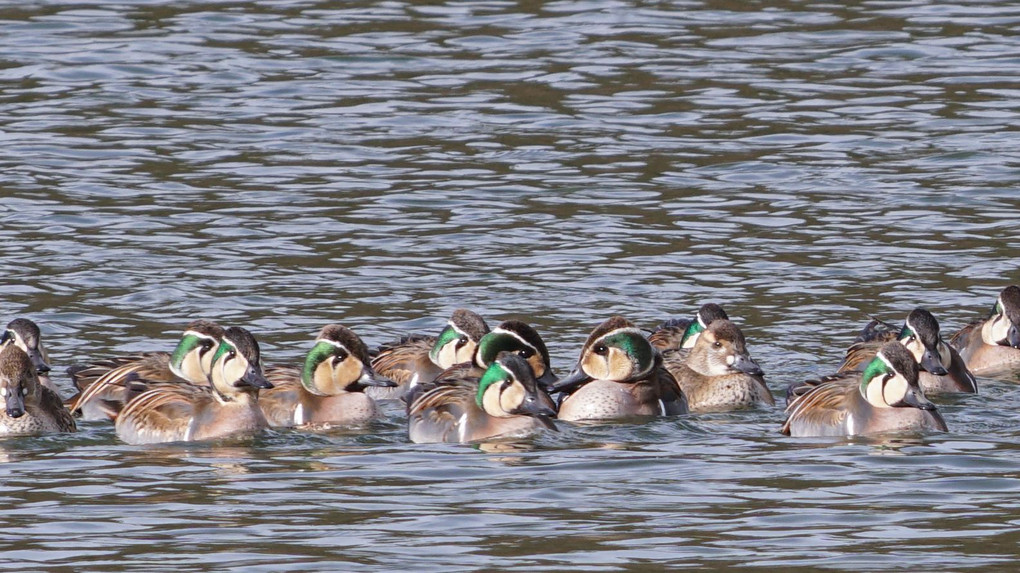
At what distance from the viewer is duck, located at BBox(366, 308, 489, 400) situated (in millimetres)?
15805

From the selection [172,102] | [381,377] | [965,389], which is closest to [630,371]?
[381,377]

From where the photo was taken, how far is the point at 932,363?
15.2 meters

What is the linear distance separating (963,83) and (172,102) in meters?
9.70

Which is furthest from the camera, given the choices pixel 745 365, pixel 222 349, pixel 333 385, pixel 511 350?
pixel 745 365

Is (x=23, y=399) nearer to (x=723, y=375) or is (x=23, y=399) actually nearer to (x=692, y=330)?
(x=723, y=375)

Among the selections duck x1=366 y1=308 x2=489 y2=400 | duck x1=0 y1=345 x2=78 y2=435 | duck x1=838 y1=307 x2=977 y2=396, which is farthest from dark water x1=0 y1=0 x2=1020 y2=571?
duck x1=366 y1=308 x2=489 y2=400

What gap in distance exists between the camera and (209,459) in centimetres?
1346

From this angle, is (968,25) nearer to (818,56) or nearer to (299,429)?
(818,56)

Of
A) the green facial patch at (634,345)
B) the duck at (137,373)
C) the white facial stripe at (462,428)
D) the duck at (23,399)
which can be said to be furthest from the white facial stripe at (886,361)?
the duck at (23,399)

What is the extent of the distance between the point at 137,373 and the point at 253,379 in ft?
4.23

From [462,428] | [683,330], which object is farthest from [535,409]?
[683,330]

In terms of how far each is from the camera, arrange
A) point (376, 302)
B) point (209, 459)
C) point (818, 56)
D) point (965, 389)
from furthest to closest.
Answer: point (818, 56), point (376, 302), point (965, 389), point (209, 459)

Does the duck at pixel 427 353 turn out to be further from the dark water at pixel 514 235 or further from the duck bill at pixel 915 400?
the duck bill at pixel 915 400

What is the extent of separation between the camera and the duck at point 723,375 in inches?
606
